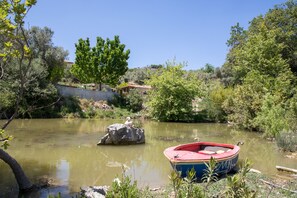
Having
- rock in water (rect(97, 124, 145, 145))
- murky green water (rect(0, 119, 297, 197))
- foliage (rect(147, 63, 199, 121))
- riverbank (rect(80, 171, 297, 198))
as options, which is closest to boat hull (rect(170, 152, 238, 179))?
riverbank (rect(80, 171, 297, 198))

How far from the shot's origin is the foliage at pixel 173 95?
30203 millimetres

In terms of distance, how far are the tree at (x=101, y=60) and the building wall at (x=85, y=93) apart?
2.72m

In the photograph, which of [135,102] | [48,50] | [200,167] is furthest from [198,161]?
[48,50]

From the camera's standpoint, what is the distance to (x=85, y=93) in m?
36.8

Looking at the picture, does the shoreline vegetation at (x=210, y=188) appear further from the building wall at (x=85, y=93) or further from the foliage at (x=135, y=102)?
the foliage at (x=135, y=102)

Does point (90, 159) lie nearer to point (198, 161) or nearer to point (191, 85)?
point (198, 161)

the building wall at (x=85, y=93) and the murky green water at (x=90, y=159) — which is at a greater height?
the building wall at (x=85, y=93)

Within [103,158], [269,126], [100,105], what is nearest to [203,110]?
[100,105]

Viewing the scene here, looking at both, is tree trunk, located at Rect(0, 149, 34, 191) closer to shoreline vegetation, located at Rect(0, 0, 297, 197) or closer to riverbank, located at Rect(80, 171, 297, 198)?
riverbank, located at Rect(80, 171, 297, 198)

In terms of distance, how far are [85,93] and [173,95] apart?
12351 mm

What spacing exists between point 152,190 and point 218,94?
76.9ft

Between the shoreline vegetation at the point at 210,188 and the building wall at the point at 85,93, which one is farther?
the building wall at the point at 85,93

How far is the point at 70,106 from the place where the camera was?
32.4 m

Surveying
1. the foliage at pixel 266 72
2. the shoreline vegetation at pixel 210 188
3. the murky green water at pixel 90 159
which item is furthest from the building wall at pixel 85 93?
the shoreline vegetation at pixel 210 188
